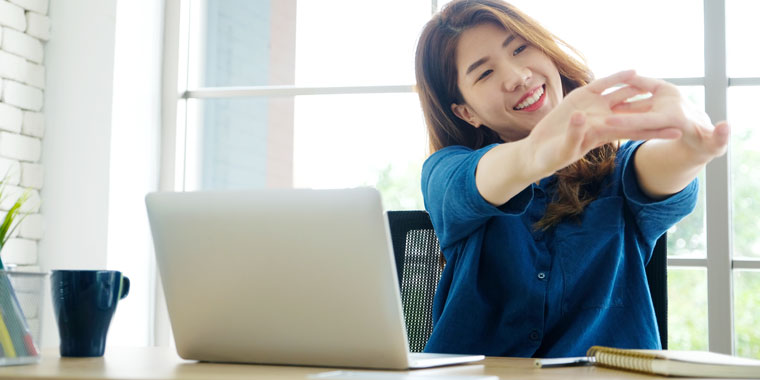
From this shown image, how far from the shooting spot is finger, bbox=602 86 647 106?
113 centimetres

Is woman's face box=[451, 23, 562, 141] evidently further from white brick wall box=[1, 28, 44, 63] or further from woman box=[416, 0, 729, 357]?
white brick wall box=[1, 28, 44, 63]

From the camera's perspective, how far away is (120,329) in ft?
9.18

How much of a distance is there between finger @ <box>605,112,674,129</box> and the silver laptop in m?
0.35

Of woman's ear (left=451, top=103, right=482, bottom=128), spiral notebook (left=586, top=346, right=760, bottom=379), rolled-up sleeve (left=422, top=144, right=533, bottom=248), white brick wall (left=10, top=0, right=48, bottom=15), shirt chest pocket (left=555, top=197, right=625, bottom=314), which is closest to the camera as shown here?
spiral notebook (left=586, top=346, right=760, bottom=379)

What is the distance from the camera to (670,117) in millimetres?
1067

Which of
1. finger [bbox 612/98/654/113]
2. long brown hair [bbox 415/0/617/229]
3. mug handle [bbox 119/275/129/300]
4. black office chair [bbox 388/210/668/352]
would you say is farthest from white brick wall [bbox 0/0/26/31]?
finger [bbox 612/98/654/113]

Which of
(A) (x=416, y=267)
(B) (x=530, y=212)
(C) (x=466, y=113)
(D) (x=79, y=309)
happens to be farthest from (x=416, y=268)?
(D) (x=79, y=309)

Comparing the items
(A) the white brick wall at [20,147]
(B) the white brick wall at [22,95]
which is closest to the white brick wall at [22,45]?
(B) the white brick wall at [22,95]

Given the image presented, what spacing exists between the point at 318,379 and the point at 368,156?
2.09 meters

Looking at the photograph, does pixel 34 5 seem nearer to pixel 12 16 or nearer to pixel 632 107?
pixel 12 16

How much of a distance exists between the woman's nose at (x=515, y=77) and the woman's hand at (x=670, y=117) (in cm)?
48

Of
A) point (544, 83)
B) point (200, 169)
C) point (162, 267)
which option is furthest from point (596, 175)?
point (200, 169)

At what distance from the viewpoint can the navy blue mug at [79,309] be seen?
1.12m

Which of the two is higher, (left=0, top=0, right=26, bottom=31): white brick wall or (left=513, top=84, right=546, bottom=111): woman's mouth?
(left=0, top=0, right=26, bottom=31): white brick wall
